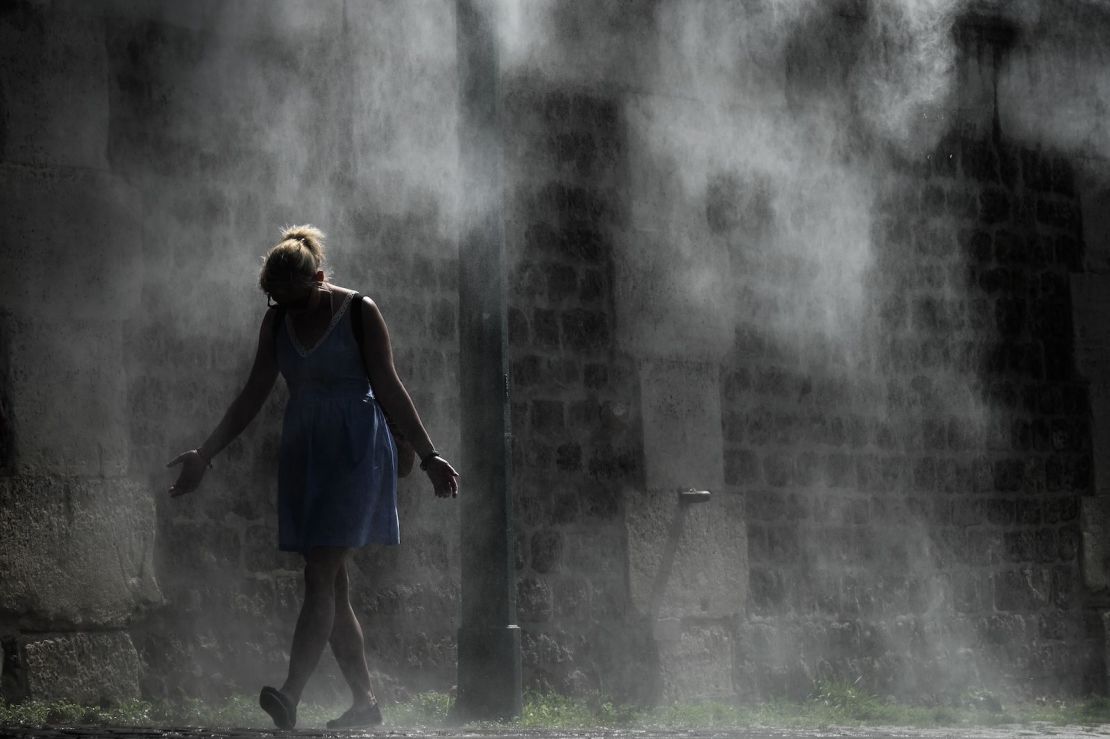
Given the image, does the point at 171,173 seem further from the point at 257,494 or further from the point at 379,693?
the point at 379,693

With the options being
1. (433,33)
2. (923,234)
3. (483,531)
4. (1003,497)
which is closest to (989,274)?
(923,234)

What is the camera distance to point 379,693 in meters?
6.66

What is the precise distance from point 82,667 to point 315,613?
1.16 meters

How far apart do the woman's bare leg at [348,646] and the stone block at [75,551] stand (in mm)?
996

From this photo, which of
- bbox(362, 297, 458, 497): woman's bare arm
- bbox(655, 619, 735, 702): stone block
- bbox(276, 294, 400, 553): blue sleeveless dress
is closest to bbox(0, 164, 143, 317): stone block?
bbox(276, 294, 400, 553): blue sleeveless dress

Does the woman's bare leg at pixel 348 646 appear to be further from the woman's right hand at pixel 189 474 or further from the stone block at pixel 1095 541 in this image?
the stone block at pixel 1095 541

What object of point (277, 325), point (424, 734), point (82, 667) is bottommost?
point (424, 734)

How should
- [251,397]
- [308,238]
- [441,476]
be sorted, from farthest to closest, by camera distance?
[251,397], [308,238], [441,476]

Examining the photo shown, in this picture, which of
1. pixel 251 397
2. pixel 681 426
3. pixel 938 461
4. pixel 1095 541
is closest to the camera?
pixel 251 397

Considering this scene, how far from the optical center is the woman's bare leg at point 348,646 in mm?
5445

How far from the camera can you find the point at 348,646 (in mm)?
5473

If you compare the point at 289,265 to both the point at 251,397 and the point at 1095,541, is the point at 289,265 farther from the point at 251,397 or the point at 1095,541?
the point at 1095,541

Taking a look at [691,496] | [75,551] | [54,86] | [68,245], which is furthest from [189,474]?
[691,496]

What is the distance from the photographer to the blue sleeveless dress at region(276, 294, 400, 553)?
208 inches
